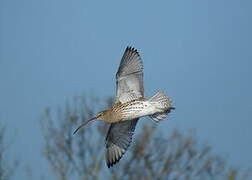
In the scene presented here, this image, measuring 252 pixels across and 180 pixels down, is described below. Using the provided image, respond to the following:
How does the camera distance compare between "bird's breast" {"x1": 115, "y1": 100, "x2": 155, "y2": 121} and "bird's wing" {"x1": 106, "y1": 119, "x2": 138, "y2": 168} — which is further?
"bird's wing" {"x1": 106, "y1": 119, "x2": 138, "y2": 168}

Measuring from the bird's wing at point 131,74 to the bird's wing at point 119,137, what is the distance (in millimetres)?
553

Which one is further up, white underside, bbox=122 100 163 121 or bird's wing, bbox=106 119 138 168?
white underside, bbox=122 100 163 121

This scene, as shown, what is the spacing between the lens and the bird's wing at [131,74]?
7824 mm

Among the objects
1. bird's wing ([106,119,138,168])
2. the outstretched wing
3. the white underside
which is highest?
the outstretched wing

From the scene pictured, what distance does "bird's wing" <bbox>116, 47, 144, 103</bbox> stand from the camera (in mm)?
7824

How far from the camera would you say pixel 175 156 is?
16672 mm

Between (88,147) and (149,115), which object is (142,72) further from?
(88,147)

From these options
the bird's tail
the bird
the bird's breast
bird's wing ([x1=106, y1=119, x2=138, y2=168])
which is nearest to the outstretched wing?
the bird

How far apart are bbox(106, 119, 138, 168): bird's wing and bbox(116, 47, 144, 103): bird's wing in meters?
0.55

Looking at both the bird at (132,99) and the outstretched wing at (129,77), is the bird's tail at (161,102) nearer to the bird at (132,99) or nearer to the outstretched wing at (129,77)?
the bird at (132,99)

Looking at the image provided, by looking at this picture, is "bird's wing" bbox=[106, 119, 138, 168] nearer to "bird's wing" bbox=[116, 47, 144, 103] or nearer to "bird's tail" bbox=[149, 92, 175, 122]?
"bird's wing" bbox=[116, 47, 144, 103]

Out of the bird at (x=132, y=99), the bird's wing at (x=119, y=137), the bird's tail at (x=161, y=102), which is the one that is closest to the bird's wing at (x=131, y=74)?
the bird at (x=132, y=99)

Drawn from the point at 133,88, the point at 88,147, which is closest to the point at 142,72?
the point at 133,88

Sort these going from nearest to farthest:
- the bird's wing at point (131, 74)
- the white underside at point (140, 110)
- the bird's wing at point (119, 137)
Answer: the white underside at point (140, 110), the bird's wing at point (131, 74), the bird's wing at point (119, 137)
